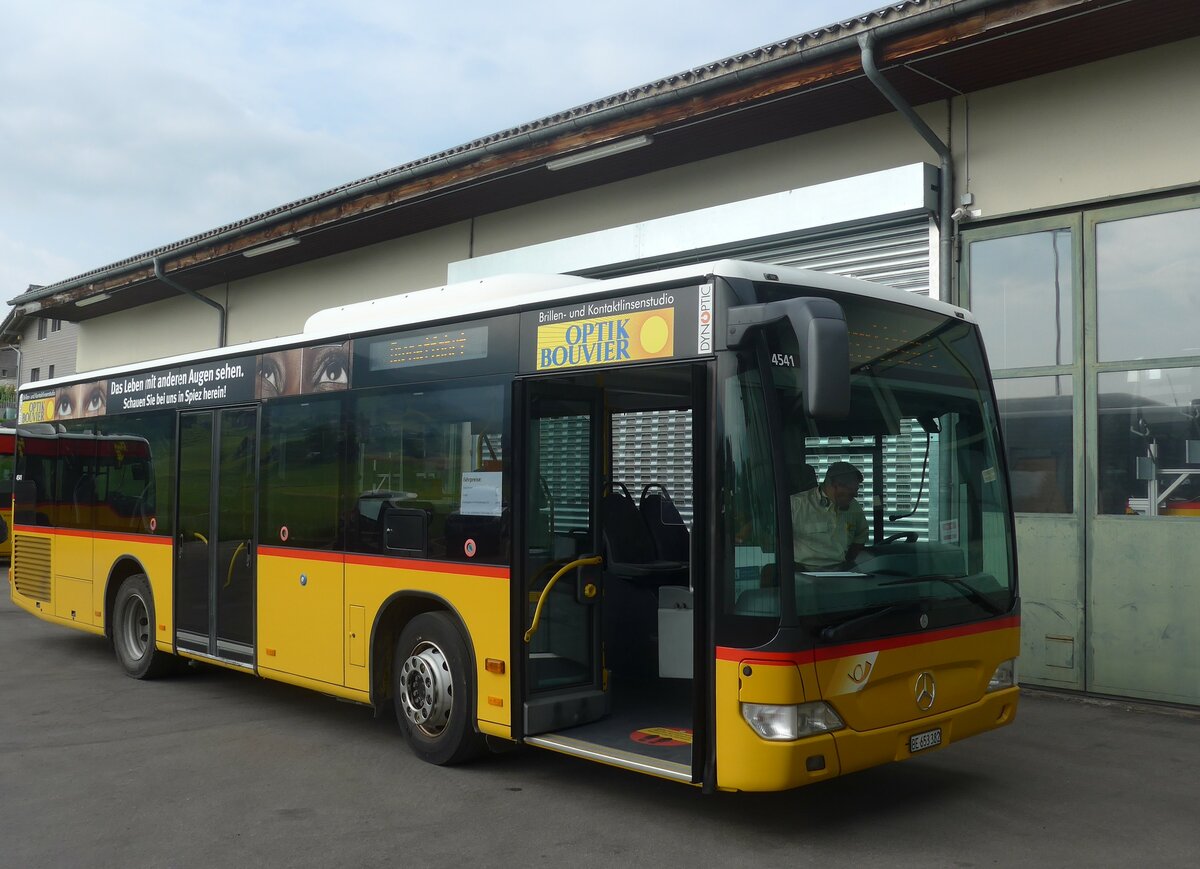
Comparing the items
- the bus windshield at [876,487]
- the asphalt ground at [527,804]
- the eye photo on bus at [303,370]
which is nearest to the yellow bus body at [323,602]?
the asphalt ground at [527,804]

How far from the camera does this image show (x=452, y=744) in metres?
6.66

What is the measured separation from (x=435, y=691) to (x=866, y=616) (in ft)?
8.89

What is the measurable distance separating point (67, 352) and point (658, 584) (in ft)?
141

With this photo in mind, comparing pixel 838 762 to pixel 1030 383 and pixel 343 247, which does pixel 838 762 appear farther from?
pixel 343 247

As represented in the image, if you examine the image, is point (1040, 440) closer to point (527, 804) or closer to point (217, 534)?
point (527, 804)

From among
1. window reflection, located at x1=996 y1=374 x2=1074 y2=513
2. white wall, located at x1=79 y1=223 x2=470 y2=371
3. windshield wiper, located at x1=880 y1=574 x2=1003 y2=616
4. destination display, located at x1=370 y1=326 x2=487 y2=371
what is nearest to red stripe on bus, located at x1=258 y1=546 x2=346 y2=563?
destination display, located at x1=370 y1=326 x2=487 y2=371

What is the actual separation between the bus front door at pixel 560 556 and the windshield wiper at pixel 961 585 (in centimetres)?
185

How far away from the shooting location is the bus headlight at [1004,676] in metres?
6.10

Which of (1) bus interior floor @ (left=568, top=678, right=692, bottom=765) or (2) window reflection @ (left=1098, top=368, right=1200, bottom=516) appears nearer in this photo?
(1) bus interior floor @ (left=568, top=678, right=692, bottom=765)

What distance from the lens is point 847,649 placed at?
522cm

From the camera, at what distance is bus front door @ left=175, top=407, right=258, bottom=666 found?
8594 millimetres

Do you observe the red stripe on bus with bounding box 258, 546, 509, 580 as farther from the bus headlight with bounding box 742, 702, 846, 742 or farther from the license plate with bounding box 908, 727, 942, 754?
the license plate with bounding box 908, 727, 942, 754

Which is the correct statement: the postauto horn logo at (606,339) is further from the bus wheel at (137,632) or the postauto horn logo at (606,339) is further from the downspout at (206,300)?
the downspout at (206,300)

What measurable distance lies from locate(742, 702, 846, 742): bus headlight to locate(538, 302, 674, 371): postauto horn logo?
171 centimetres
